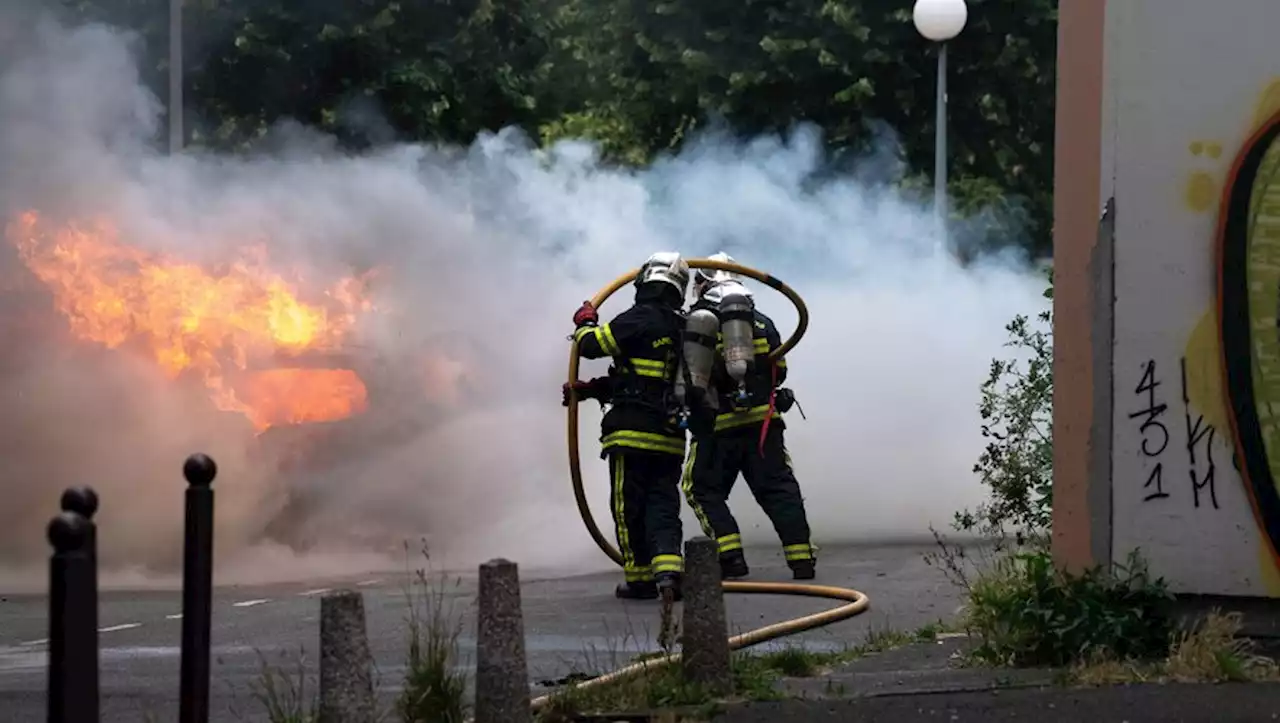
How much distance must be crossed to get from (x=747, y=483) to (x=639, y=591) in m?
1.22

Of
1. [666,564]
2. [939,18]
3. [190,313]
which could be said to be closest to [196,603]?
[666,564]

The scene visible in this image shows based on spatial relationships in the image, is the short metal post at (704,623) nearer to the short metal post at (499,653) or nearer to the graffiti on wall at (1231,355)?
the short metal post at (499,653)

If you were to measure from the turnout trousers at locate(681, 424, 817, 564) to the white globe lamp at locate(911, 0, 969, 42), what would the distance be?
8321 millimetres

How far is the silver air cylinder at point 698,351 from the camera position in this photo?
40.6 ft

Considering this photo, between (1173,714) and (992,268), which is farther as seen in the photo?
(992,268)

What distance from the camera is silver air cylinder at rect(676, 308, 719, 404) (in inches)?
487

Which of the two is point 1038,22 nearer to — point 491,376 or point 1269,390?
point 491,376

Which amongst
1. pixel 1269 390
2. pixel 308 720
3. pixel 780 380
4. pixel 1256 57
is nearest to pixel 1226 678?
pixel 1269 390

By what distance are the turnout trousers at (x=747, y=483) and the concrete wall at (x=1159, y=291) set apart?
425cm

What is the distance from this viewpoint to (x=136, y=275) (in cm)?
1541

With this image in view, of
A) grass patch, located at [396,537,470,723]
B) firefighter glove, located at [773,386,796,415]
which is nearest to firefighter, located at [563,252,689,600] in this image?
firefighter glove, located at [773,386,796,415]

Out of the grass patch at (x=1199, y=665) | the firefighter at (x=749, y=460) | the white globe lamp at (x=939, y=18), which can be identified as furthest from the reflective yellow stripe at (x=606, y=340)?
the white globe lamp at (x=939, y=18)

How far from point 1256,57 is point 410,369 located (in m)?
9.43

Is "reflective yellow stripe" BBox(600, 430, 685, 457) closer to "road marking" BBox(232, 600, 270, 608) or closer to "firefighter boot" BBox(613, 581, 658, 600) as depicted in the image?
"firefighter boot" BBox(613, 581, 658, 600)
